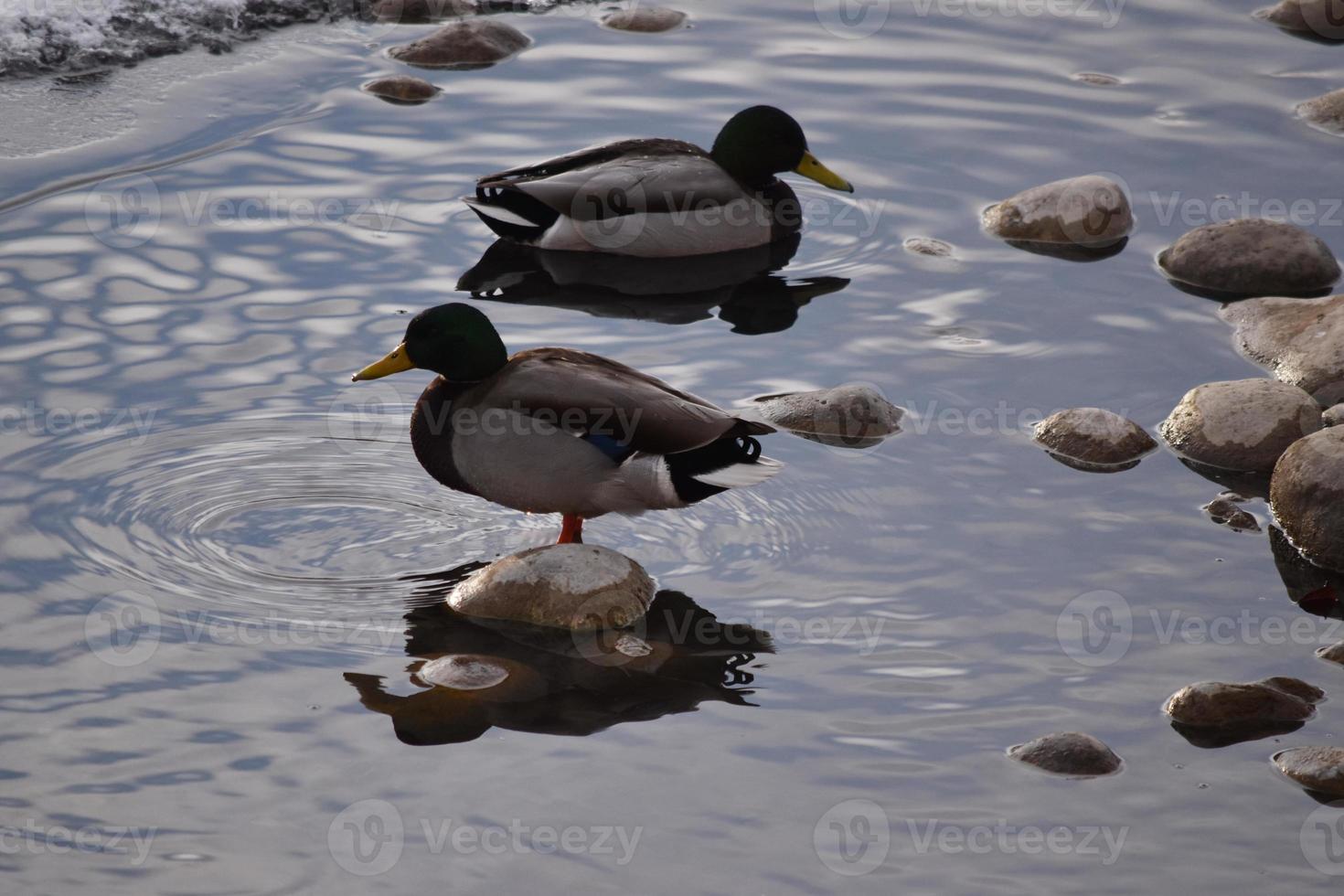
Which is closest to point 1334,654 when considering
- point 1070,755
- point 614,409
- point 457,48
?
point 1070,755

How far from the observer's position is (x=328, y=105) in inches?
415

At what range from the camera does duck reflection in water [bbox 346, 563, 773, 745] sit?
218 inches

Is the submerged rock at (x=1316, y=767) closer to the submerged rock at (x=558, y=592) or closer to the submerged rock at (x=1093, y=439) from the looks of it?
the submerged rock at (x=1093, y=439)

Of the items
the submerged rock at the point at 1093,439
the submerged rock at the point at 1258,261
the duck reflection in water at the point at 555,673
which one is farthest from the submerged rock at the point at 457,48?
the duck reflection in water at the point at 555,673

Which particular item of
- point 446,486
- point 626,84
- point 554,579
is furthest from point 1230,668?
point 626,84

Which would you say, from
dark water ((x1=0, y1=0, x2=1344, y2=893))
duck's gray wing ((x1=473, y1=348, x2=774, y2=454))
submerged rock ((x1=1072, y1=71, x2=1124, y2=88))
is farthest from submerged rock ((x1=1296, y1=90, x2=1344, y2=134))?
duck's gray wing ((x1=473, y1=348, x2=774, y2=454))

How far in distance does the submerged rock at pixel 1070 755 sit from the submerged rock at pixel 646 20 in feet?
25.5

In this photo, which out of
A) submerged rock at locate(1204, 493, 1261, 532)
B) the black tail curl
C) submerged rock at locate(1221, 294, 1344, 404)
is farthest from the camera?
submerged rock at locate(1221, 294, 1344, 404)

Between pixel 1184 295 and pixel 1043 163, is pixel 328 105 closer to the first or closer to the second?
pixel 1043 163

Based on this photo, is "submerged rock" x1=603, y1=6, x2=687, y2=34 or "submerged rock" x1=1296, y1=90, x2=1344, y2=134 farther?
"submerged rock" x1=603, y1=6, x2=687, y2=34

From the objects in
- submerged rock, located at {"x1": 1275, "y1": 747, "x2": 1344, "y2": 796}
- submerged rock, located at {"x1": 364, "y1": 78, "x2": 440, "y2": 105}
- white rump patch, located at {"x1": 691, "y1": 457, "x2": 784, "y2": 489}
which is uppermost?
submerged rock, located at {"x1": 364, "y1": 78, "x2": 440, "y2": 105}

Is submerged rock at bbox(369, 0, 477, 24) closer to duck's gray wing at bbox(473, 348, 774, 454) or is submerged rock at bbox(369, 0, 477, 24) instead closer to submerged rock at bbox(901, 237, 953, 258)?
submerged rock at bbox(901, 237, 953, 258)

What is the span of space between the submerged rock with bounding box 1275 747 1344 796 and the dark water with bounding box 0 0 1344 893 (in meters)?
0.06

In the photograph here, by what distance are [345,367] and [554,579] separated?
2.11m
